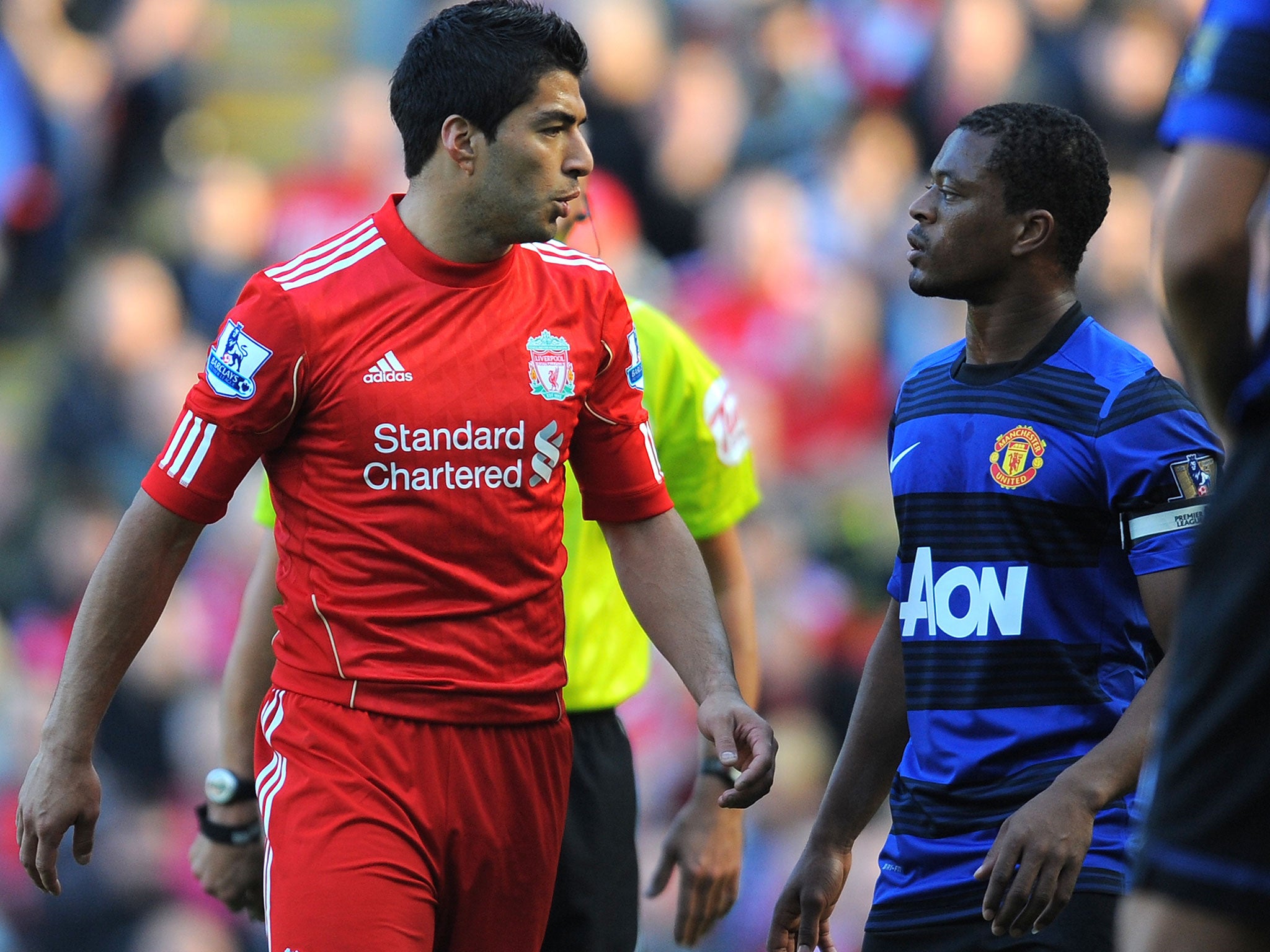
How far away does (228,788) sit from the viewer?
354 centimetres

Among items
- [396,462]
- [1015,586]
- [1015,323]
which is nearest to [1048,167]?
[1015,323]

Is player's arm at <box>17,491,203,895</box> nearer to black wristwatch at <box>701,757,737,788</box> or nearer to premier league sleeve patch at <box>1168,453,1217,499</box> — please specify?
black wristwatch at <box>701,757,737,788</box>

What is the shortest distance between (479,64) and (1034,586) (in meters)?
1.46

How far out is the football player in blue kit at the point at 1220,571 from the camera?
1.69 m

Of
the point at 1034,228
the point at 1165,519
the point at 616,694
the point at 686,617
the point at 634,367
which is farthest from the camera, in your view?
the point at 616,694

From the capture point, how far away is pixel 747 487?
13.5ft

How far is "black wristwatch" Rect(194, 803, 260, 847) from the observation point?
3564 millimetres

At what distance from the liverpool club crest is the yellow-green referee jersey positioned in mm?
662

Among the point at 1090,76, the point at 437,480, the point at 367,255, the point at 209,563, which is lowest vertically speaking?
the point at 209,563

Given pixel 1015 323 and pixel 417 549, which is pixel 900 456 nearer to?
pixel 1015 323

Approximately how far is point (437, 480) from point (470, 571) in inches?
7.2

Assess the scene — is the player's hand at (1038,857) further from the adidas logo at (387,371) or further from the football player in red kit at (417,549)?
the adidas logo at (387,371)

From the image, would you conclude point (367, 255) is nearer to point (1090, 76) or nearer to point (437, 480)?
point (437, 480)

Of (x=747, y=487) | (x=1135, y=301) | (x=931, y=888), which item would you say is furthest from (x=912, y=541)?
(x=1135, y=301)
